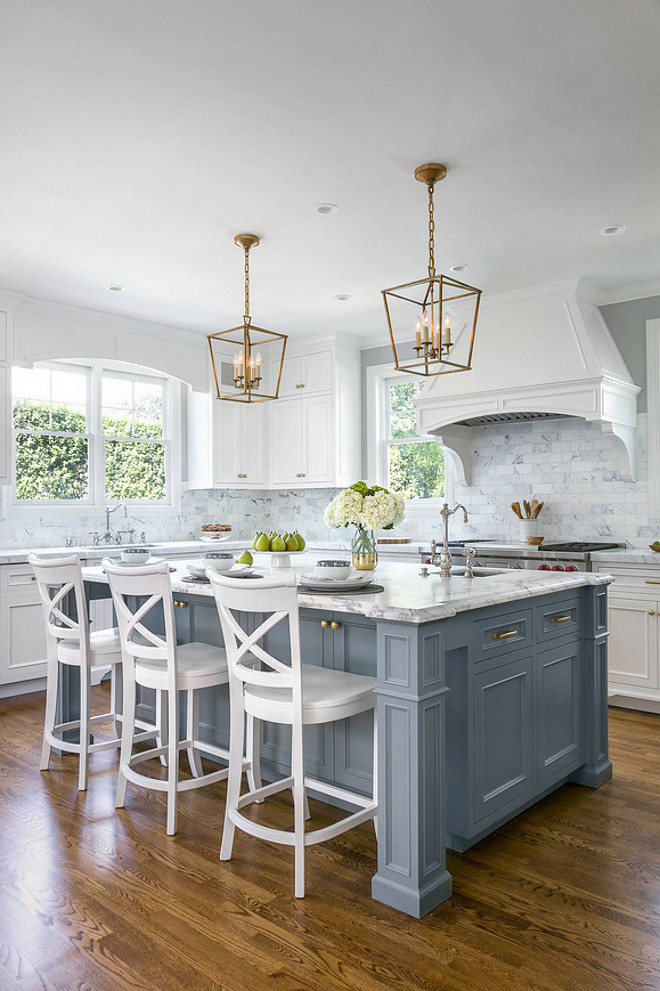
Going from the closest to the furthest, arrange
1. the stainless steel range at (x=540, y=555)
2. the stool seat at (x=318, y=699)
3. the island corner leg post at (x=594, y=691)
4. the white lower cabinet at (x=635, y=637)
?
1. the stool seat at (x=318, y=699)
2. the island corner leg post at (x=594, y=691)
3. the white lower cabinet at (x=635, y=637)
4. the stainless steel range at (x=540, y=555)

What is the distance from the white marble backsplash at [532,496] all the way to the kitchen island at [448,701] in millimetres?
1973

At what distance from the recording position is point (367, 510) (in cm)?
307

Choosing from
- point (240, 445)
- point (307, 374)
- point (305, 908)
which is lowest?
point (305, 908)

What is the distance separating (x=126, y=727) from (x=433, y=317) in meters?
2.26

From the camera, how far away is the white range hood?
4.64m

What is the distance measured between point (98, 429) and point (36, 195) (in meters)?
2.74

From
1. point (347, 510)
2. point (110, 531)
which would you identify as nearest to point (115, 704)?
point (347, 510)

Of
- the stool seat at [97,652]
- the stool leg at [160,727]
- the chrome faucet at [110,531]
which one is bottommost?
the stool leg at [160,727]

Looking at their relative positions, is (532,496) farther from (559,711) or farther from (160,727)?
(160,727)

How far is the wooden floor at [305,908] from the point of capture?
1937mm

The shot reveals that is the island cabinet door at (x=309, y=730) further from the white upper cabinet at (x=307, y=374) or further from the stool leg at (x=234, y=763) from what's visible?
the white upper cabinet at (x=307, y=374)

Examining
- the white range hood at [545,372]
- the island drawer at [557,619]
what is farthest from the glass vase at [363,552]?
the white range hood at [545,372]

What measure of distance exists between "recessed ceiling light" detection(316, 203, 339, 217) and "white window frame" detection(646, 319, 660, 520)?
2.46 metres

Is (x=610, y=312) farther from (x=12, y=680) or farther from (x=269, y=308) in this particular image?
(x=12, y=680)
